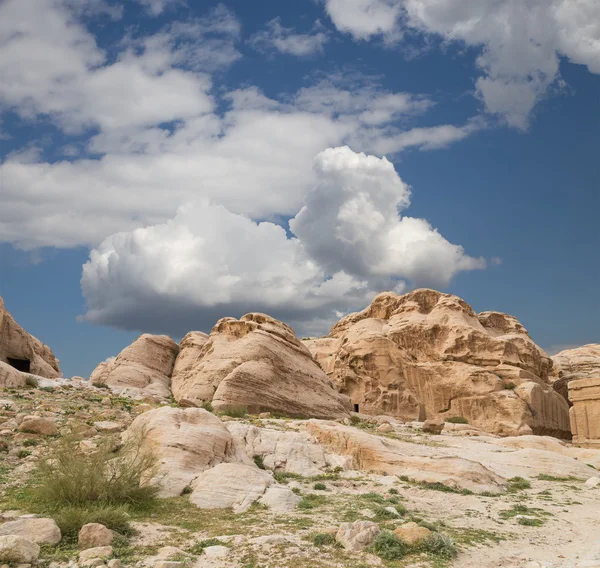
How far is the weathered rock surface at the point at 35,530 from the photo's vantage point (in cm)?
916

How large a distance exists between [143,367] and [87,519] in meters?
28.5

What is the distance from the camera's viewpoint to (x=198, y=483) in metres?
13.3

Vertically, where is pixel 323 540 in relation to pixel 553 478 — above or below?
below

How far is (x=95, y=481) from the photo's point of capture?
11.3 meters

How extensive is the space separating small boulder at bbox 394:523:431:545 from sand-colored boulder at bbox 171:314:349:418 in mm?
16540

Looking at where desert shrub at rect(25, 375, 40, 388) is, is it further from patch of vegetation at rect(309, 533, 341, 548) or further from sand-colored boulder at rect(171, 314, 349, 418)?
patch of vegetation at rect(309, 533, 341, 548)

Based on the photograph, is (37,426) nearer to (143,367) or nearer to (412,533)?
(412,533)

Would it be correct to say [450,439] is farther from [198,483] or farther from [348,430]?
[198,483]

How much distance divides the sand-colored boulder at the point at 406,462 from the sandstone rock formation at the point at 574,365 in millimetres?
35192

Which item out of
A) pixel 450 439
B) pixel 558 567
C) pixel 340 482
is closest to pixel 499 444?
pixel 450 439

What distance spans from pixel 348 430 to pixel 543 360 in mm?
33813

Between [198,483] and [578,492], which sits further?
[578,492]

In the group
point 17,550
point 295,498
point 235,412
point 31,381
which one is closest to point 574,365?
point 235,412

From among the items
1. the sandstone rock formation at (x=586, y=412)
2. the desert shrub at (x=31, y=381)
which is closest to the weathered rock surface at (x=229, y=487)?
the desert shrub at (x=31, y=381)
